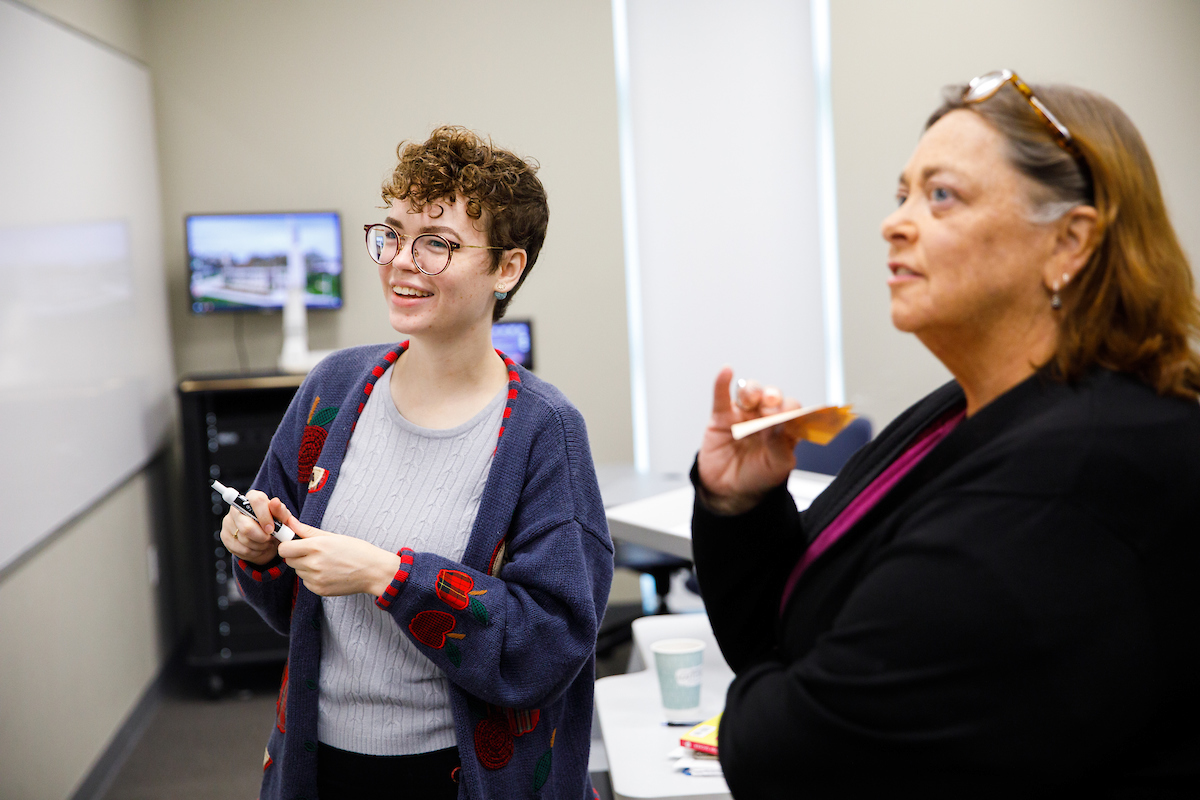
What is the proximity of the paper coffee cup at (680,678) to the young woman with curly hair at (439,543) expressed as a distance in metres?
0.36

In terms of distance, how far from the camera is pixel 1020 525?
30.1 inches

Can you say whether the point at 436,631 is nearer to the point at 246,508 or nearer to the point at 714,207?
the point at 246,508

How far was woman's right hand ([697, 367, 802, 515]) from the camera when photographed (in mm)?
1006

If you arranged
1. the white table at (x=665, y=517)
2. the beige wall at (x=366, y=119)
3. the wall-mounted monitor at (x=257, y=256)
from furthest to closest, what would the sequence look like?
the beige wall at (x=366, y=119)
the wall-mounted monitor at (x=257, y=256)
the white table at (x=665, y=517)

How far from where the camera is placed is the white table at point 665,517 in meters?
2.30

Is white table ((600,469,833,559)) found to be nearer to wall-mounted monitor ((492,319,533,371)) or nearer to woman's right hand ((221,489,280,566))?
woman's right hand ((221,489,280,566))

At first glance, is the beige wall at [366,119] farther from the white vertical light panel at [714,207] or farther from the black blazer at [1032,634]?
the black blazer at [1032,634]

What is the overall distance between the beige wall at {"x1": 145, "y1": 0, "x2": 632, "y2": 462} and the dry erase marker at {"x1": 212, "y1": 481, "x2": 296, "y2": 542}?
318 cm

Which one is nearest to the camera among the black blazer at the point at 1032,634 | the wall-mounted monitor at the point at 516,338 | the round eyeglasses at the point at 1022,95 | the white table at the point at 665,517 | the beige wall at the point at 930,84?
the black blazer at the point at 1032,634

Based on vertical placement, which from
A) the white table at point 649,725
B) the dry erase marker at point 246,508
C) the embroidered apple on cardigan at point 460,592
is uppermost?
the dry erase marker at point 246,508

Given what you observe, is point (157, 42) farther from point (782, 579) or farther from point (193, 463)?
point (782, 579)

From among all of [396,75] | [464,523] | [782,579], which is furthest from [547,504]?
[396,75]

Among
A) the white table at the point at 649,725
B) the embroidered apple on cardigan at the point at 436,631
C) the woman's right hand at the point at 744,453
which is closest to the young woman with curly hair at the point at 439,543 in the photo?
the embroidered apple on cardigan at the point at 436,631

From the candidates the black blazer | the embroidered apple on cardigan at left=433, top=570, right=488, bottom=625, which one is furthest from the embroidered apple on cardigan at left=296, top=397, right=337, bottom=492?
the black blazer
